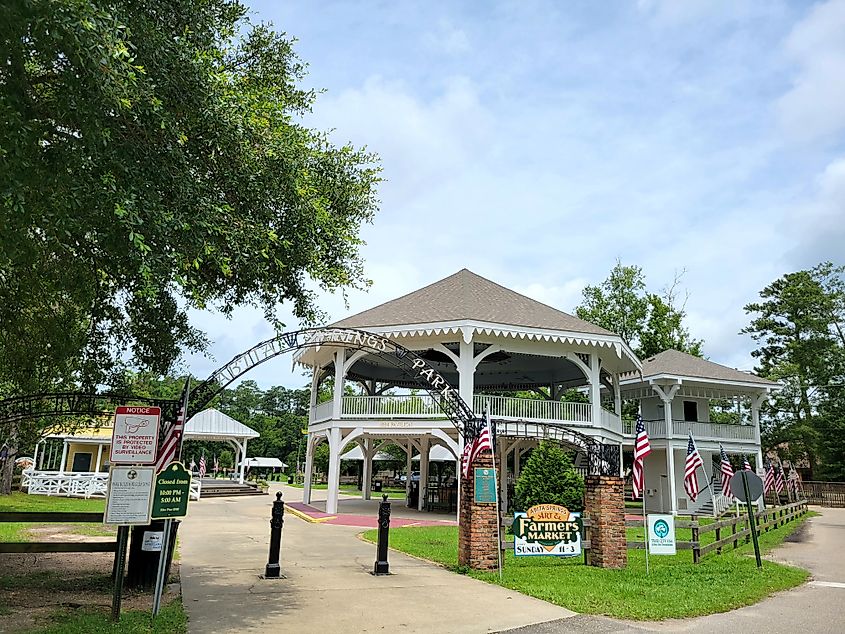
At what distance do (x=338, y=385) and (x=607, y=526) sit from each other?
12.2 metres

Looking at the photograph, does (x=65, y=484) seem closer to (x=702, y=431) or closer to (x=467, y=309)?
(x=467, y=309)

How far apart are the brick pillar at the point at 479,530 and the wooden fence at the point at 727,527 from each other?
2.83 m

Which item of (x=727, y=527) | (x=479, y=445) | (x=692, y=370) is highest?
(x=692, y=370)

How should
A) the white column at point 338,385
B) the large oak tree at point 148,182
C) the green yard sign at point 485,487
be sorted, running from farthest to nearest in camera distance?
1. the white column at point 338,385
2. the green yard sign at point 485,487
3. the large oak tree at point 148,182

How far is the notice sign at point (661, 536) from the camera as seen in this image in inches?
434

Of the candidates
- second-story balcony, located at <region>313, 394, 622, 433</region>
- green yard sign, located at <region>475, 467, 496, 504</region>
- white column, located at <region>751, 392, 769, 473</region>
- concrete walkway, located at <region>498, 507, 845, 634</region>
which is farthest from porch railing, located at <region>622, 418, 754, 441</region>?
green yard sign, located at <region>475, 467, 496, 504</region>

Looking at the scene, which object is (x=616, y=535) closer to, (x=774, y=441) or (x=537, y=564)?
(x=537, y=564)

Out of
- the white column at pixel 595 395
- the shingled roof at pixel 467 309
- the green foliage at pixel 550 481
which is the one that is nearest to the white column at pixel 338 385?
the shingled roof at pixel 467 309

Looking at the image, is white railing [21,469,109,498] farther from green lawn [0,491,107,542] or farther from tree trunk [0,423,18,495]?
tree trunk [0,423,18,495]

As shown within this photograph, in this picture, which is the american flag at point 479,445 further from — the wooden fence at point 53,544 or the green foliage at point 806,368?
the green foliage at point 806,368

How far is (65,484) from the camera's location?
27.7m

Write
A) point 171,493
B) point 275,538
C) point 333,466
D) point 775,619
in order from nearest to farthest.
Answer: point 171,493
point 775,619
point 275,538
point 333,466

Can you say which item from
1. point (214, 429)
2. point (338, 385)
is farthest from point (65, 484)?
point (338, 385)

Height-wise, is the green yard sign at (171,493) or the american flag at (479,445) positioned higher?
the american flag at (479,445)
